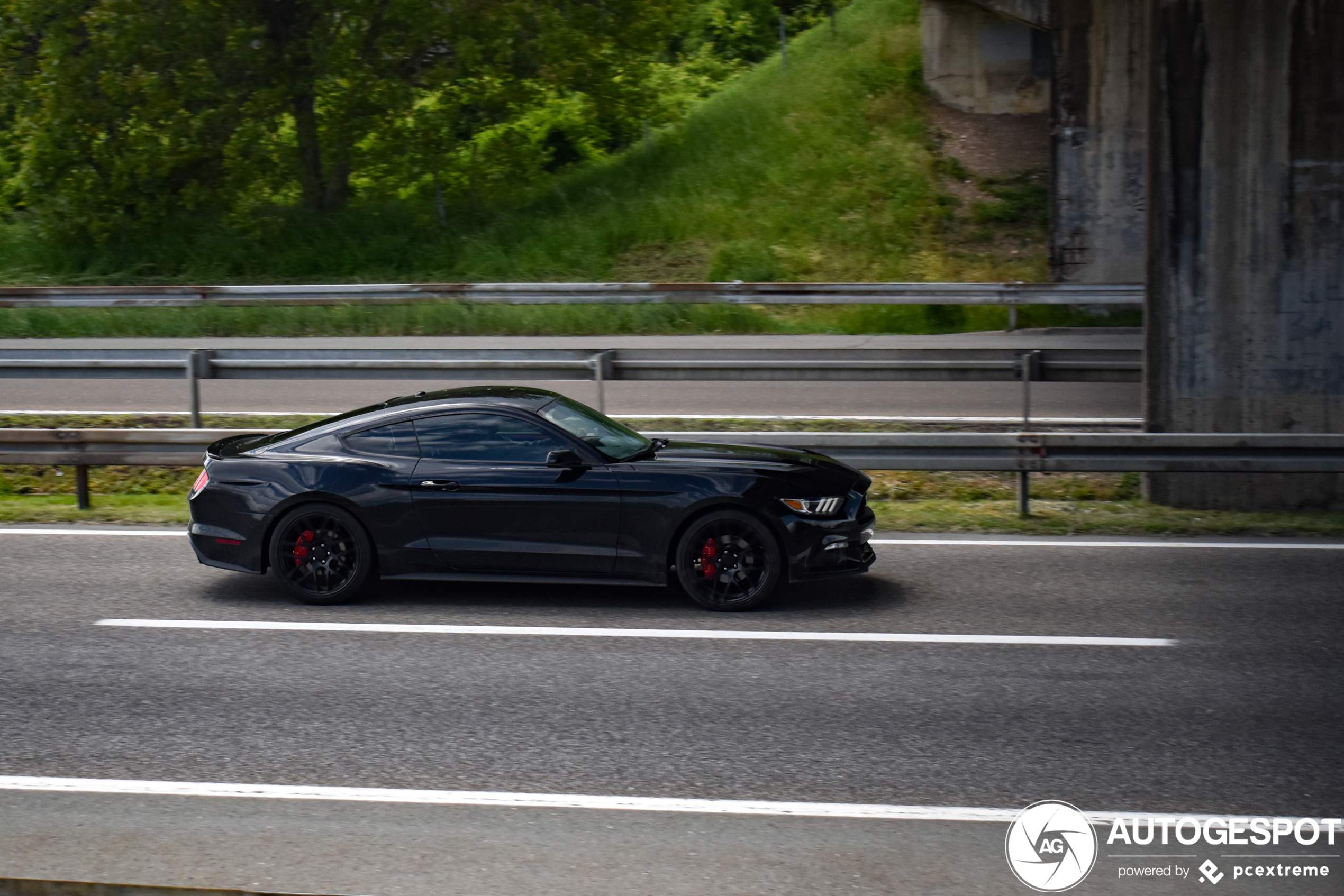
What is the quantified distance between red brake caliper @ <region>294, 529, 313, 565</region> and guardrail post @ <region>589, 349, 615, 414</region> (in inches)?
179

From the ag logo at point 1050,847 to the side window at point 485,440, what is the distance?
3.83 metres

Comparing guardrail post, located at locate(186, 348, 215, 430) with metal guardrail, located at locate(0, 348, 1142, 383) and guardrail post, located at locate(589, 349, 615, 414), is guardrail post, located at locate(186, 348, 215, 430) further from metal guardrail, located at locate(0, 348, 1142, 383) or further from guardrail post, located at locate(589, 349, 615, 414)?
guardrail post, located at locate(589, 349, 615, 414)

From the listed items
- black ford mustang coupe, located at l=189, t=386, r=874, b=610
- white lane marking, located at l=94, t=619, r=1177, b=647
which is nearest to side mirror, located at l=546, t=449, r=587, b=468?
black ford mustang coupe, located at l=189, t=386, r=874, b=610

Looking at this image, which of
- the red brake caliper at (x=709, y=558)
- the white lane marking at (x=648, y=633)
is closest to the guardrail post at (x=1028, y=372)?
the white lane marking at (x=648, y=633)

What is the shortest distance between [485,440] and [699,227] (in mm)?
17078

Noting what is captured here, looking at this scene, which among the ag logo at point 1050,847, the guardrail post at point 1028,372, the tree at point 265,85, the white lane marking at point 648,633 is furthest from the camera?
the tree at point 265,85

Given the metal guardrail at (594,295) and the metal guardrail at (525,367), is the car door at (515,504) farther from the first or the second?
the metal guardrail at (594,295)

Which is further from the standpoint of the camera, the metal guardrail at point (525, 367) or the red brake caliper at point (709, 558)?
the metal guardrail at point (525, 367)

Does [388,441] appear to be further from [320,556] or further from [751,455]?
[751,455]

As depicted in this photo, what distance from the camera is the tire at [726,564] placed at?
25.0ft

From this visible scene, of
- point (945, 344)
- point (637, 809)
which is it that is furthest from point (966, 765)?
point (945, 344)

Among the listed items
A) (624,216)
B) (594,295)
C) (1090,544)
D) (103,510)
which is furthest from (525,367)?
(624,216)

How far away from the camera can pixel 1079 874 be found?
447cm

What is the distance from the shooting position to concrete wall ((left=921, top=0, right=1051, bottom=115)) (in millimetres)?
25500
